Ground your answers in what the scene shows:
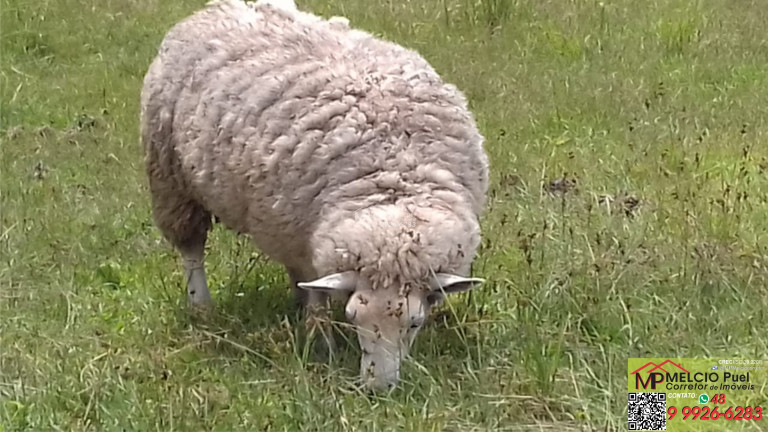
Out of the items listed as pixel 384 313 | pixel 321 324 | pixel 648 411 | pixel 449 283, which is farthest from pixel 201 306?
pixel 648 411

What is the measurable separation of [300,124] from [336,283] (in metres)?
0.72

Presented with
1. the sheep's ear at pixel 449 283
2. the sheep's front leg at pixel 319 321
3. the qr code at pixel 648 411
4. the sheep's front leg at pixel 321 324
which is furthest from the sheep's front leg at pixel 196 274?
the qr code at pixel 648 411

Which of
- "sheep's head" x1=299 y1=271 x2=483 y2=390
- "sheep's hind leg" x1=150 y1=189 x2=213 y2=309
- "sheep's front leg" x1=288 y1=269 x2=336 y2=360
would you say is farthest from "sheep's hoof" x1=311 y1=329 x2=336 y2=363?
"sheep's hind leg" x1=150 y1=189 x2=213 y2=309

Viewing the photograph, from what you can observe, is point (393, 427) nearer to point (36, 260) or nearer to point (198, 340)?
point (198, 340)

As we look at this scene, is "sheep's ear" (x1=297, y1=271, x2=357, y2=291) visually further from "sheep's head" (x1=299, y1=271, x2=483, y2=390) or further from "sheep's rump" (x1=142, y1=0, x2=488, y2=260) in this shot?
"sheep's rump" (x1=142, y1=0, x2=488, y2=260)

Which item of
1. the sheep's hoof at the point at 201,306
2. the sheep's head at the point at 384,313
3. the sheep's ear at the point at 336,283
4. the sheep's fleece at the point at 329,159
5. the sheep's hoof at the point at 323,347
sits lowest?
the sheep's hoof at the point at 201,306

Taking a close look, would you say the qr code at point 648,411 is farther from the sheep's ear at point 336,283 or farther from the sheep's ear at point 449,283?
the sheep's ear at point 336,283

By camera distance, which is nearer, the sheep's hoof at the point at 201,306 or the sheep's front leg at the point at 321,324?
the sheep's front leg at the point at 321,324

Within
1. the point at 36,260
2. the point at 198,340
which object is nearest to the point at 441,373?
the point at 198,340

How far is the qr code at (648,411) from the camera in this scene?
3693 millimetres

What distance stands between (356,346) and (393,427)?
480 millimetres

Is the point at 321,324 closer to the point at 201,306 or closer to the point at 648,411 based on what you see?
the point at 201,306

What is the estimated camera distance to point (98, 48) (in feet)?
29.2

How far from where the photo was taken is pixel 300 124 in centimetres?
425
